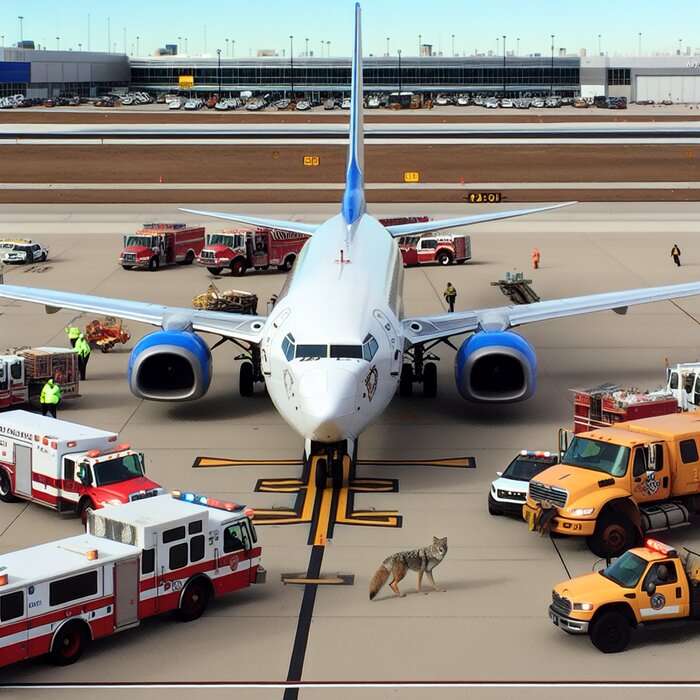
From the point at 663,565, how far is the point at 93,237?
66.0 meters

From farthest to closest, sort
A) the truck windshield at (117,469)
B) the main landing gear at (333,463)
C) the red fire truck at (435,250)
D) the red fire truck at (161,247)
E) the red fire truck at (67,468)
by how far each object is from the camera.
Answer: the red fire truck at (435,250) < the red fire truck at (161,247) < the main landing gear at (333,463) < the truck windshield at (117,469) < the red fire truck at (67,468)

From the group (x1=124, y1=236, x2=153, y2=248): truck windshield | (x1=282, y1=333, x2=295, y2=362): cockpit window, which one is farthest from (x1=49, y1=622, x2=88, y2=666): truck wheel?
(x1=124, y1=236, x2=153, y2=248): truck windshield

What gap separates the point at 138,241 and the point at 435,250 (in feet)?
54.8

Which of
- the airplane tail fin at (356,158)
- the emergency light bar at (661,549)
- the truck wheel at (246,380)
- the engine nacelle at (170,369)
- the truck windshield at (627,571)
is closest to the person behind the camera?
the truck windshield at (627,571)

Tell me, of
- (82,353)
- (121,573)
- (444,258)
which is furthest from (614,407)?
(444,258)

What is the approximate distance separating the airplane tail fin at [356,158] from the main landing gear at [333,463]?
14108mm

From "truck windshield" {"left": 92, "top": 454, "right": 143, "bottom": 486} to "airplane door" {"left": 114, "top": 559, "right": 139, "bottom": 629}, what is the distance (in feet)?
21.4

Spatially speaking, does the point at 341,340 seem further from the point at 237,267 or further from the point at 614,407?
the point at 237,267

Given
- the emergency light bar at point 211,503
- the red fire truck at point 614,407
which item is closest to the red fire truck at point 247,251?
the red fire truck at point 614,407

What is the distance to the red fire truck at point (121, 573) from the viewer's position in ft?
70.2

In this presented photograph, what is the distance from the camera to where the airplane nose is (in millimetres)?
30312

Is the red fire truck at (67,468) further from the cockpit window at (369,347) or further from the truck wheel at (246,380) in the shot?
the truck wheel at (246,380)

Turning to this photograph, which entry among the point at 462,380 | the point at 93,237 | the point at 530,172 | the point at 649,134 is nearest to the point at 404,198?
the point at 530,172

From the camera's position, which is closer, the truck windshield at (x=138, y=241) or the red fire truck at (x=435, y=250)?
the truck windshield at (x=138, y=241)
